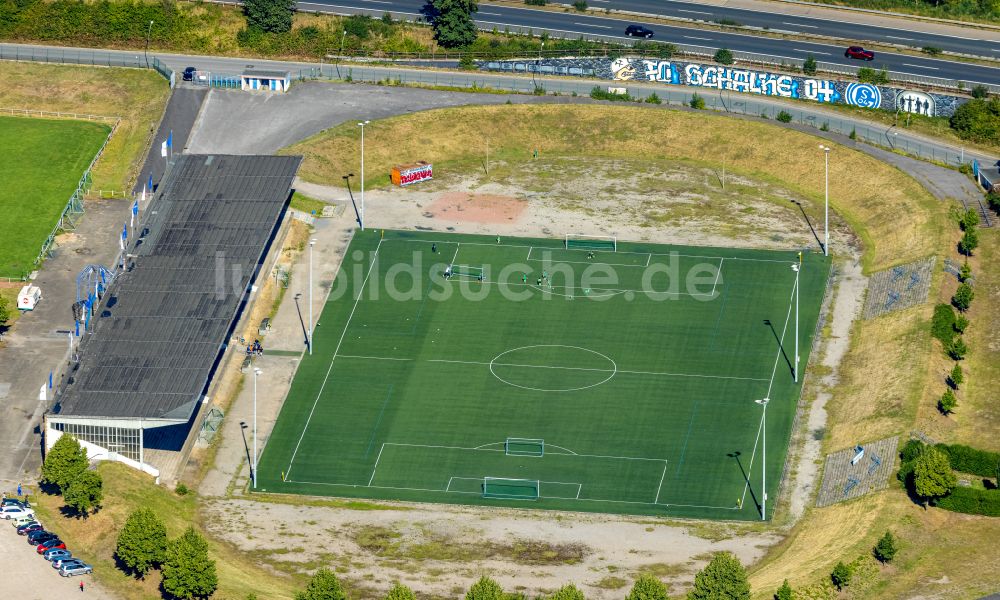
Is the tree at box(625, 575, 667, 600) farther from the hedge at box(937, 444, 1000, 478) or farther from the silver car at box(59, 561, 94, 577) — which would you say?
the silver car at box(59, 561, 94, 577)

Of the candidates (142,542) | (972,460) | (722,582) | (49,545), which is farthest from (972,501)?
(49,545)

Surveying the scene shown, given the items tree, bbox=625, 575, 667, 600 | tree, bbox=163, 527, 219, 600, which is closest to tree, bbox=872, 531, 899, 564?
tree, bbox=625, 575, 667, 600

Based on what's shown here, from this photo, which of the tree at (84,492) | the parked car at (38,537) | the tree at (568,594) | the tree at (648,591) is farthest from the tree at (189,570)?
the tree at (648,591)

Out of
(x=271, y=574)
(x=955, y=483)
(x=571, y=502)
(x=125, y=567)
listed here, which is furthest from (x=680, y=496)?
(x=125, y=567)

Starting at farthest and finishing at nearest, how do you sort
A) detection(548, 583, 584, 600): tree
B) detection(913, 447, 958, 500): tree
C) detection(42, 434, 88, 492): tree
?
detection(42, 434, 88, 492): tree, detection(913, 447, 958, 500): tree, detection(548, 583, 584, 600): tree

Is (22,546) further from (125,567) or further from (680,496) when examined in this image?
(680,496)

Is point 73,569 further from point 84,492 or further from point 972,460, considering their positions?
point 972,460
